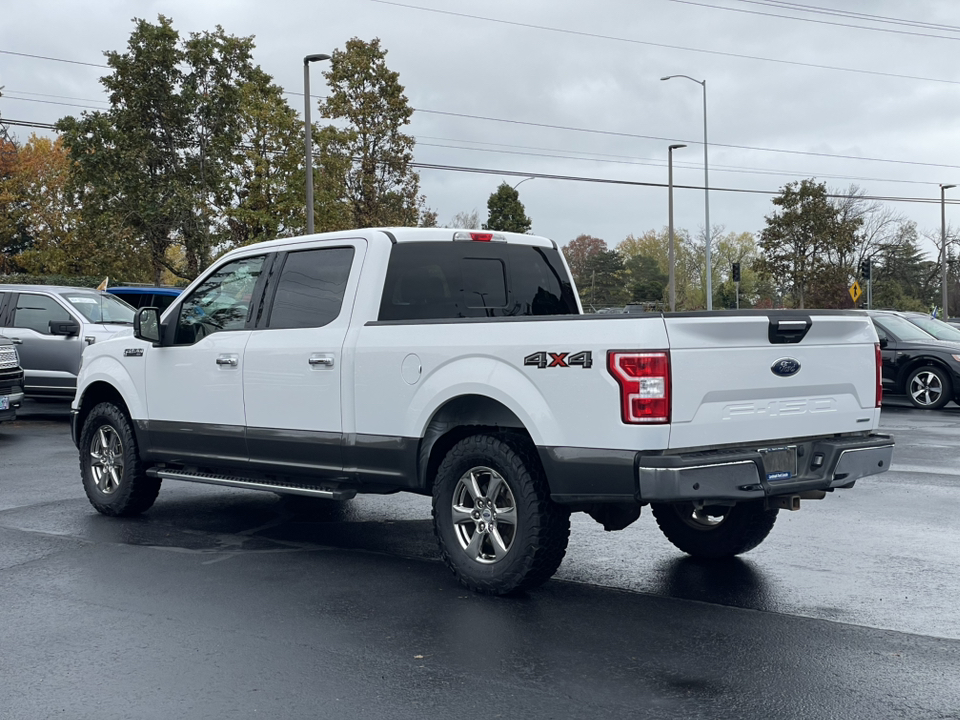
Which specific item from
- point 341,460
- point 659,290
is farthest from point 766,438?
point 659,290

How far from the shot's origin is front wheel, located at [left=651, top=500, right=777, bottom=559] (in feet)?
21.6

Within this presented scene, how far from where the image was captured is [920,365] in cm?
1756

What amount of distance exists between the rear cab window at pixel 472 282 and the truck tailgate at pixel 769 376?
204 cm

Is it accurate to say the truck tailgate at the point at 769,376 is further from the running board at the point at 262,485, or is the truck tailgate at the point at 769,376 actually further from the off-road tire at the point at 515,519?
the running board at the point at 262,485

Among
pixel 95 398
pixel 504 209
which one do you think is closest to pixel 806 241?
pixel 504 209

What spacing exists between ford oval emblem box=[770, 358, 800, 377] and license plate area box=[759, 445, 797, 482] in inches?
15.0

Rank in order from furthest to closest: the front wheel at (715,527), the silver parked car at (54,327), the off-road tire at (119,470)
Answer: the silver parked car at (54,327) → the off-road tire at (119,470) → the front wheel at (715,527)

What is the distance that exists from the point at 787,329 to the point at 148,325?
185 inches

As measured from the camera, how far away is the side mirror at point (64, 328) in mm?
15930

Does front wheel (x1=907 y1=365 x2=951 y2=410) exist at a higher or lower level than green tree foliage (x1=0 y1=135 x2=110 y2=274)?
lower

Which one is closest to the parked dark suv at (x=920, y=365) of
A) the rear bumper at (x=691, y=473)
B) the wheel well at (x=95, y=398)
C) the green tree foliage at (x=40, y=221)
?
the rear bumper at (x=691, y=473)

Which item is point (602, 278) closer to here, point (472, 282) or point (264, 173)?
point (264, 173)

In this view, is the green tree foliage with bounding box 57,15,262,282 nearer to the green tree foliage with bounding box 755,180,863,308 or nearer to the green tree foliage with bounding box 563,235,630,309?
the green tree foliage with bounding box 755,180,863,308

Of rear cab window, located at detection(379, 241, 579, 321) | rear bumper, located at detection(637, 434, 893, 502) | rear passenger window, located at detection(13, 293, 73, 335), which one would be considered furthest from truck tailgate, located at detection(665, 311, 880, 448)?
rear passenger window, located at detection(13, 293, 73, 335)
